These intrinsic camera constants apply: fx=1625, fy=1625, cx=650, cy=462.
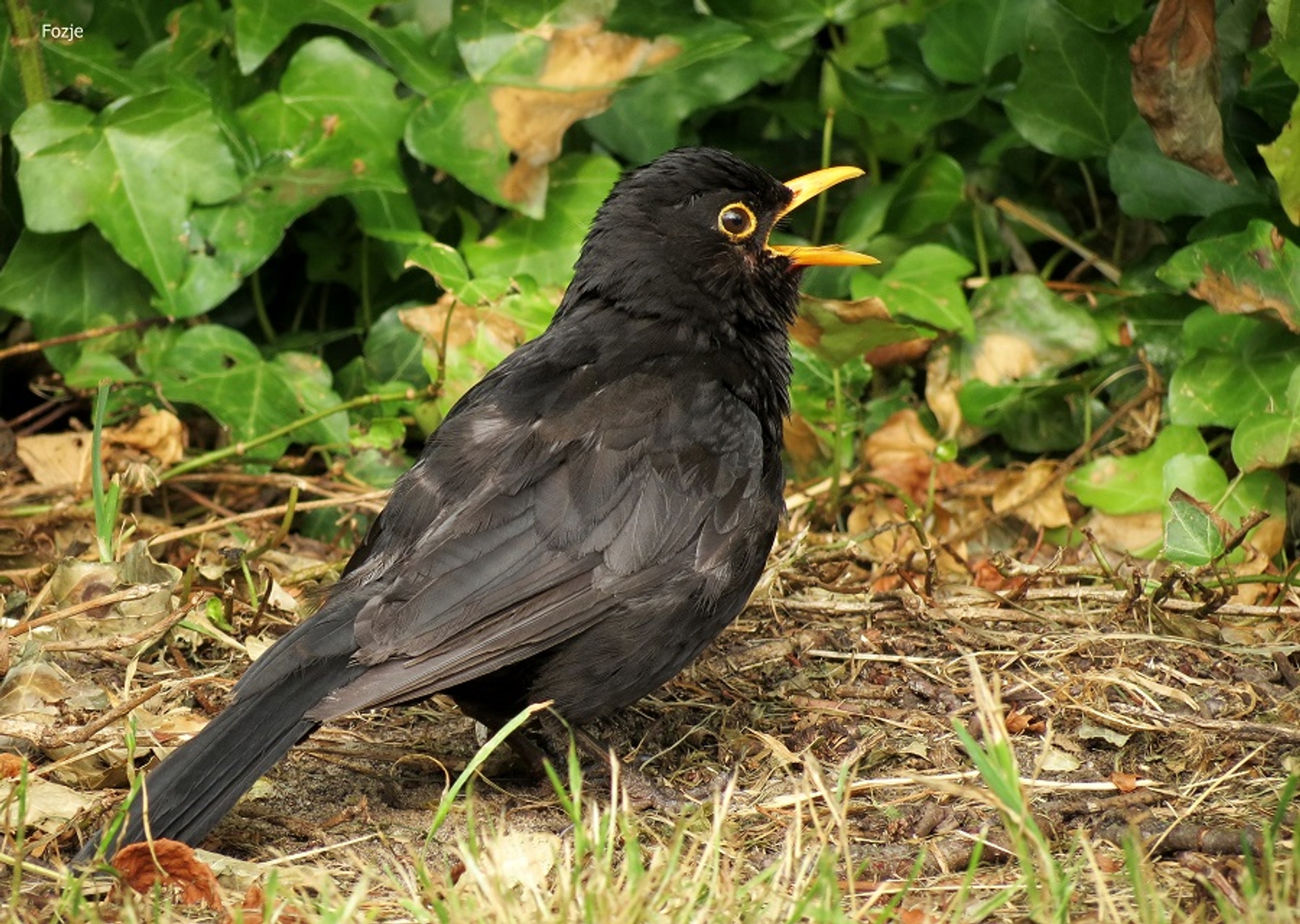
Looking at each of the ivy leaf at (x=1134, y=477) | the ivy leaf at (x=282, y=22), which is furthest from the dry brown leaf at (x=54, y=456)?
the ivy leaf at (x=1134, y=477)

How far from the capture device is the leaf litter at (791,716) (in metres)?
3.67

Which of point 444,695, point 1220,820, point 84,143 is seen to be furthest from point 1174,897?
point 84,143

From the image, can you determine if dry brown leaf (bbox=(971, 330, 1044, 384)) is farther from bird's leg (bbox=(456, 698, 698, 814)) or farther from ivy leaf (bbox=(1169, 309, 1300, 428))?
bird's leg (bbox=(456, 698, 698, 814))

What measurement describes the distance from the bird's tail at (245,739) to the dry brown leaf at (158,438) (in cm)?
234

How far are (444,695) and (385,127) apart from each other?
233cm

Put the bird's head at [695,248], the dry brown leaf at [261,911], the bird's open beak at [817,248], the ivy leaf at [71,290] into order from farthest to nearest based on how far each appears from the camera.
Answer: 1. the ivy leaf at [71,290]
2. the bird's open beak at [817,248]
3. the bird's head at [695,248]
4. the dry brown leaf at [261,911]

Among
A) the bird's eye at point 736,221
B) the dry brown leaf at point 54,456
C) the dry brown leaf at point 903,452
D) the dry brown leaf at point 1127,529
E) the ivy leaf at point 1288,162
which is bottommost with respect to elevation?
the dry brown leaf at point 1127,529

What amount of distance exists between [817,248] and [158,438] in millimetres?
2666

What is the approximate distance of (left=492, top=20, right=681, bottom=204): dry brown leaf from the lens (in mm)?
6098

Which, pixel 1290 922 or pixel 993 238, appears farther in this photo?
pixel 993 238

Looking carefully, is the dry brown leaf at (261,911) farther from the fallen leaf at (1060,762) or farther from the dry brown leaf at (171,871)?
the fallen leaf at (1060,762)

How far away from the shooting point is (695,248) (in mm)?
4785

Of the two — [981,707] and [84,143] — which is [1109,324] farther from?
[84,143]

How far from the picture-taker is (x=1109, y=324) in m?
6.33
